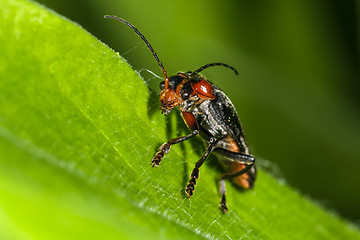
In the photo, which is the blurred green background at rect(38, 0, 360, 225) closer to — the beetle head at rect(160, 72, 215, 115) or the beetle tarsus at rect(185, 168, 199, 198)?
the beetle head at rect(160, 72, 215, 115)

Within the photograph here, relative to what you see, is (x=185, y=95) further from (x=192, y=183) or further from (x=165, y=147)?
(x=192, y=183)

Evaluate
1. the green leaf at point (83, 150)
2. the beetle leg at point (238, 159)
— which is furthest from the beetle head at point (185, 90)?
the beetle leg at point (238, 159)

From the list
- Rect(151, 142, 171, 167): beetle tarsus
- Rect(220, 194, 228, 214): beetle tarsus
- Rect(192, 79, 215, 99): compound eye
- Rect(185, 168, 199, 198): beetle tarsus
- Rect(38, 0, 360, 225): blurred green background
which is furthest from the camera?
Rect(38, 0, 360, 225): blurred green background

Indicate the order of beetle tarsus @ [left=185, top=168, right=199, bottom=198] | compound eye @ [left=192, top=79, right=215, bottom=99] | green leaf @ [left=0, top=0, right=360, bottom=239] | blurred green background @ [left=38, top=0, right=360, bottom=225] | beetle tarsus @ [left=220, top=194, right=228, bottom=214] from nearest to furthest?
green leaf @ [left=0, top=0, right=360, bottom=239] < beetle tarsus @ [left=185, top=168, right=199, bottom=198] < beetle tarsus @ [left=220, top=194, right=228, bottom=214] < compound eye @ [left=192, top=79, right=215, bottom=99] < blurred green background @ [left=38, top=0, right=360, bottom=225]

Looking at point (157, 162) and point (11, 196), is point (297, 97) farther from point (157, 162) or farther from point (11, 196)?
point (11, 196)

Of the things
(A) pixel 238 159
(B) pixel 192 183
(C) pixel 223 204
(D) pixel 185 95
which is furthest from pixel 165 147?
(A) pixel 238 159

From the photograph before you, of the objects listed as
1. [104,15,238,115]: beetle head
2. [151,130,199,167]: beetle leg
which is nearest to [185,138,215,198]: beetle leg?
[151,130,199,167]: beetle leg
